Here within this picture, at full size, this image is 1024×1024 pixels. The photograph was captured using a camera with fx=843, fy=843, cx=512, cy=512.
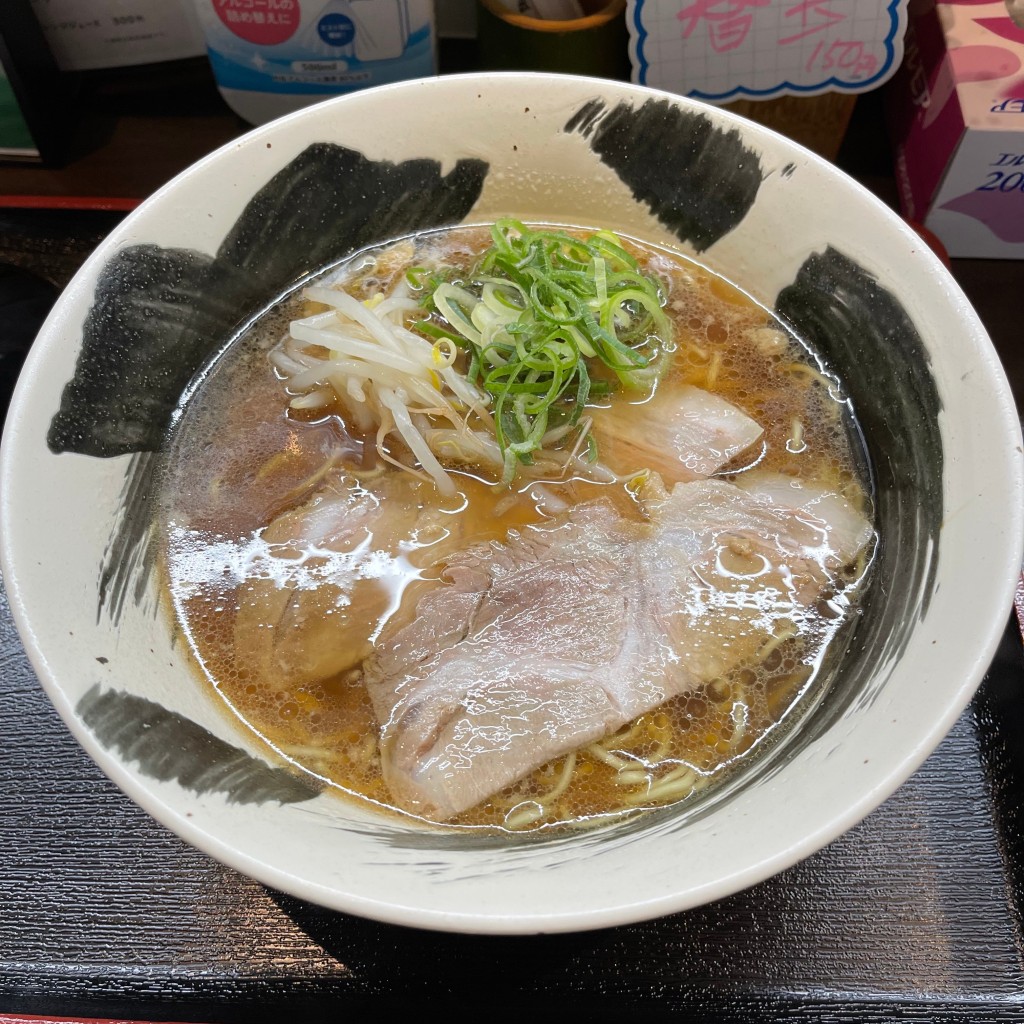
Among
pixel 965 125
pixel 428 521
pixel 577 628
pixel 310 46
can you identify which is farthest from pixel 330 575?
pixel 965 125

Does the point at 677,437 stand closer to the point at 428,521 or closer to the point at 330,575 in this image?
the point at 428,521

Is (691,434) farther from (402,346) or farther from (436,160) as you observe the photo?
(436,160)

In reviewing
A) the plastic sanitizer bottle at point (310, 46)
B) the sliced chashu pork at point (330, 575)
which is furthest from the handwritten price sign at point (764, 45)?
the sliced chashu pork at point (330, 575)

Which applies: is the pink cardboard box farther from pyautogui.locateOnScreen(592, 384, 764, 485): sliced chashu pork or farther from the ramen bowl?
pyautogui.locateOnScreen(592, 384, 764, 485): sliced chashu pork

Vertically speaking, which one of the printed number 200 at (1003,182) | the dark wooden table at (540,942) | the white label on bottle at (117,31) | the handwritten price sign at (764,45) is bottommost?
the dark wooden table at (540,942)

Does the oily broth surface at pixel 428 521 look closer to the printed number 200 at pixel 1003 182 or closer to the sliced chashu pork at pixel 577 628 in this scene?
the sliced chashu pork at pixel 577 628
